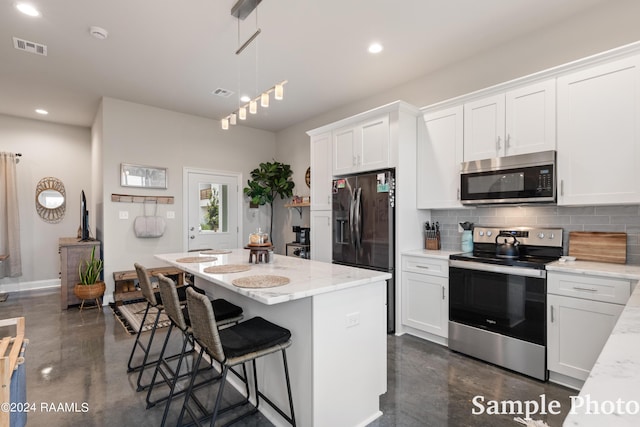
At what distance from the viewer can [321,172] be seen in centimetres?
443

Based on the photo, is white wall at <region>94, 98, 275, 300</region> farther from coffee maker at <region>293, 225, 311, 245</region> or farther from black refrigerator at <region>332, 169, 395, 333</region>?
black refrigerator at <region>332, 169, 395, 333</region>

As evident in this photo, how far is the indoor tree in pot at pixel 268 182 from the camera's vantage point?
5.90 metres

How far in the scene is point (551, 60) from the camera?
2947 mm

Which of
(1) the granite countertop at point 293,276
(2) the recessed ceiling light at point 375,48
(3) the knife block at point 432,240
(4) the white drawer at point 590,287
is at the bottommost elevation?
(4) the white drawer at point 590,287

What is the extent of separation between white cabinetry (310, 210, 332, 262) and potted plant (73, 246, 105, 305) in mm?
2993

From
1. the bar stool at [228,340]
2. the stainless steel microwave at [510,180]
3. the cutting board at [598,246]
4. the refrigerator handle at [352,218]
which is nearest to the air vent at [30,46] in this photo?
the bar stool at [228,340]

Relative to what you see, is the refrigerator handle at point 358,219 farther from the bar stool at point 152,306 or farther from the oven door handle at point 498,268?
the bar stool at point 152,306

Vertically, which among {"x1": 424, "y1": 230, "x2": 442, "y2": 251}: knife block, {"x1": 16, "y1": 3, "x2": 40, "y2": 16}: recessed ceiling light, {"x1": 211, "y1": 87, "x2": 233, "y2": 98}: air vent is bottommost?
{"x1": 424, "y1": 230, "x2": 442, "y2": 251}: knife block

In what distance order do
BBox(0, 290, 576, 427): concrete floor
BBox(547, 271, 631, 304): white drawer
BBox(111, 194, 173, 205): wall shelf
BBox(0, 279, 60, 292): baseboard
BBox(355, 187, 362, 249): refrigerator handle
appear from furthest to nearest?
1. BBox(0, 279, 60, 292): baseboard
2. BBox(111, 194, 173, 205): wall shelf
3. BBox(355, 187, 362, 249): refrigerator handle
4. BBox(547, 271, 631, 304): white drawer
5. BBox(0, 290, 576, 427): concrete floor

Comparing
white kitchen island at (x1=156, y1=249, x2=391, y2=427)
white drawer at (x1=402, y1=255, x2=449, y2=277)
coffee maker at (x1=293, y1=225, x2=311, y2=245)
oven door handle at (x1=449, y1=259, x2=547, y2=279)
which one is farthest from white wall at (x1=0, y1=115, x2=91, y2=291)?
oven door handle at (x1=449, y1=259, x2=547, y2=279)

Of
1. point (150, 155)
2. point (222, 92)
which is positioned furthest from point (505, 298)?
point (150, 155)

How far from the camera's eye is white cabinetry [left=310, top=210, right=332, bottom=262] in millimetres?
4272

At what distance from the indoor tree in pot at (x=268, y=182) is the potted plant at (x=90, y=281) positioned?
2577 mm

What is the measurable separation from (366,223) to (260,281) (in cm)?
206
